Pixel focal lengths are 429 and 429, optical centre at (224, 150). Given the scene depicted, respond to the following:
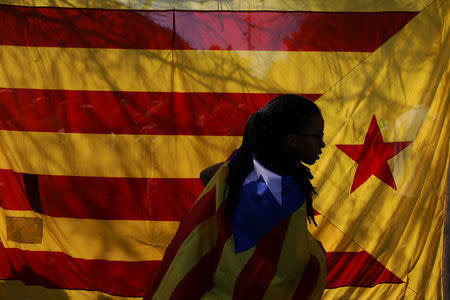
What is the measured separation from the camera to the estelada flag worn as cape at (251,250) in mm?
1072

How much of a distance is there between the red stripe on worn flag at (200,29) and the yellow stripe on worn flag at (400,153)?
0.47 ft

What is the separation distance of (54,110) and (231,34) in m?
1.00

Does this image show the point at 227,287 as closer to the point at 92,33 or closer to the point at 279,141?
the point at 279,141

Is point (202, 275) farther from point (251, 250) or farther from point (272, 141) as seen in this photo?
point (272, 141)

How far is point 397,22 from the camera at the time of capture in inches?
85.6

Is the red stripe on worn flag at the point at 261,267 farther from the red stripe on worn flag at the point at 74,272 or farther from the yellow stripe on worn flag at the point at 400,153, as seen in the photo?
the red stripe on worn flag at the point at 74,272

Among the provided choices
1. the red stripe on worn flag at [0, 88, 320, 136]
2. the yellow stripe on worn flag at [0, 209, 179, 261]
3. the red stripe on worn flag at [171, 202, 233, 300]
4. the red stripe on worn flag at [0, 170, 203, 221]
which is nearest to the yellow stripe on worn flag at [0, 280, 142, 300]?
the yellow stripe on worn flag at [0, 209, 179, 261]

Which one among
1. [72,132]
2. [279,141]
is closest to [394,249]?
[279,141]

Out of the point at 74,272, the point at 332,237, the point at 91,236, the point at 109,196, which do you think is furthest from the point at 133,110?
the point at 332,237

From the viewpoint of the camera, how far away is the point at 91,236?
2.31m

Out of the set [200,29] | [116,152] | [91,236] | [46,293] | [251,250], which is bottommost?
[46,293]

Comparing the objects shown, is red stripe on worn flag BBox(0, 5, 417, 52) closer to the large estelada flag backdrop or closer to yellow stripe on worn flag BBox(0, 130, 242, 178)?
the large estelada flag backdrop

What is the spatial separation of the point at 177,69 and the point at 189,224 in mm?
1198

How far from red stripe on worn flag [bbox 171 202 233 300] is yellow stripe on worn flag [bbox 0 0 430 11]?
136 cm
